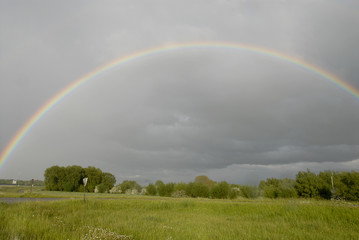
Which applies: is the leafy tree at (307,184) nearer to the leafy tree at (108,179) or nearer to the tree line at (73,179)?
the tree line at (73,179)

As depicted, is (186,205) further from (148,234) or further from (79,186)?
(79,186)

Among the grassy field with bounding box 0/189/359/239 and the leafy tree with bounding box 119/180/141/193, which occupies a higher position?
the grassy field with bounding box 0/189/359/239

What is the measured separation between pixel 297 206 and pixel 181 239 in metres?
13.8

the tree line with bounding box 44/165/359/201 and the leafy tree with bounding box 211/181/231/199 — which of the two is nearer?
the tree line with bounding box 44/165/359/201

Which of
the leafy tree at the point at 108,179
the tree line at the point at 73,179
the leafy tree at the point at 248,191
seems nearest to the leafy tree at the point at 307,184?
the leafy tree at the point at 248,191

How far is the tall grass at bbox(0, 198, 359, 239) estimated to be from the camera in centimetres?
914

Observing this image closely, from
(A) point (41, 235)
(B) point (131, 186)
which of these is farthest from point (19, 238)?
(B) point (131, 186)

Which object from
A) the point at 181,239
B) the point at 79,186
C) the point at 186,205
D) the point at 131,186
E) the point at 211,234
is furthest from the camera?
the point at 79,186

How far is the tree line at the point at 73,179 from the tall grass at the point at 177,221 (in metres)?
74.2

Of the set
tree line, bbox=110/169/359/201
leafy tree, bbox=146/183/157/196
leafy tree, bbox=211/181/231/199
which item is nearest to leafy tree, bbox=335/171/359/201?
tree line, bbox=110/169/359/201

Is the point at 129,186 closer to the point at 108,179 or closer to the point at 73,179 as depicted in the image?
the point at 108,179

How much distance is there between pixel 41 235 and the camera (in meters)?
8.12

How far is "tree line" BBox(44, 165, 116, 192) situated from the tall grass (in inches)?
2921

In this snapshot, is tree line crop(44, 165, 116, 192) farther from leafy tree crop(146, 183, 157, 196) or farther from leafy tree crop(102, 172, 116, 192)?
leafy tree crop(146, 183, 157, 196)
